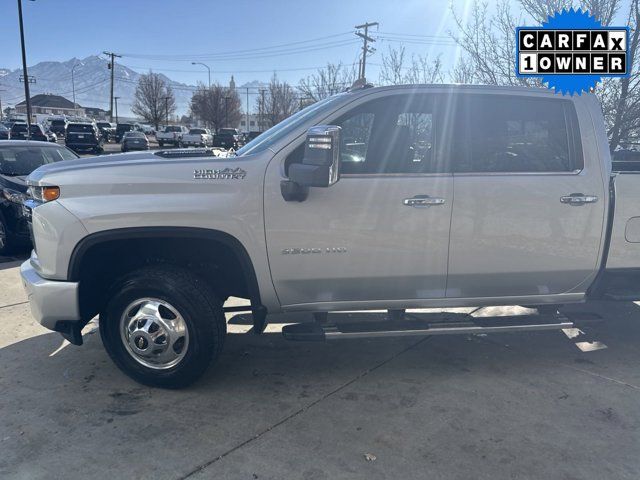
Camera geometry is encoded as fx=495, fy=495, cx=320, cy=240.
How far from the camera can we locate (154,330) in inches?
130

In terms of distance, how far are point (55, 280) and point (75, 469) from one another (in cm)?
123

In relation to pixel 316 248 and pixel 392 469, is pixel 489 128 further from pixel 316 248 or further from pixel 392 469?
pixel 392 469

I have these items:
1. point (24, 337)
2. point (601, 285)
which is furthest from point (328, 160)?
point (24, 337)

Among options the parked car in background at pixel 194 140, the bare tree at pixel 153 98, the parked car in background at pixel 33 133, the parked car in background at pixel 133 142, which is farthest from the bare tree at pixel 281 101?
the bare tree at pixel 153 98

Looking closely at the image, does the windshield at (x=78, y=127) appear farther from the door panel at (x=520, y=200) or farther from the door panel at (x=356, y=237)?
the door panel at (x=520, y=200)

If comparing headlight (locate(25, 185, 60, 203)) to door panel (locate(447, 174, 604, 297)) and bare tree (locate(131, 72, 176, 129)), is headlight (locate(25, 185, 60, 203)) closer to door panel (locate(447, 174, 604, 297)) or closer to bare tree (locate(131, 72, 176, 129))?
door panel (locate(447, 174, 604, 297))

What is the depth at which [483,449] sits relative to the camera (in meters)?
2.77

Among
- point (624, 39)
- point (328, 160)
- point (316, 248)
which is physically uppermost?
point (624, 39)

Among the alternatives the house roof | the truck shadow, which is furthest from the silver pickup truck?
the house roof

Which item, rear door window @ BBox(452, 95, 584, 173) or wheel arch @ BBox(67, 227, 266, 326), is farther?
rear door window @ BBox(452, 95, 584, 173)

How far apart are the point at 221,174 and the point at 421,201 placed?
1330mm

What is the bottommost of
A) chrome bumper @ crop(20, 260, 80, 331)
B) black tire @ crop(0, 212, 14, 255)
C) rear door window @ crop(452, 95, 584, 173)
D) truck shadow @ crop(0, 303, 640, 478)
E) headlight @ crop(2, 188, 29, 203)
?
truck shadow @ crop(0, 303, 640, 478)

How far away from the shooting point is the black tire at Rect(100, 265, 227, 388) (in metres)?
3.24

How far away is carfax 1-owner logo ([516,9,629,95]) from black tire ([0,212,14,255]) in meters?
7.66
